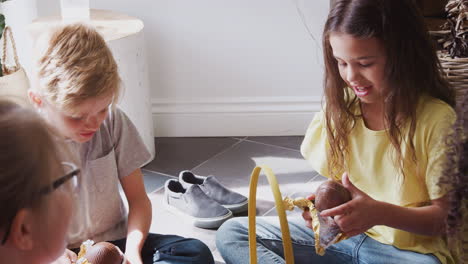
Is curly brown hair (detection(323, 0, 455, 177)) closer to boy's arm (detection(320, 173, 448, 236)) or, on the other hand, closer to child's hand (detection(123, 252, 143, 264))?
boy's arm (detection(320, 173, 448, 236))

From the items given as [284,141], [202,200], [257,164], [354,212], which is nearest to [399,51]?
[354,212]

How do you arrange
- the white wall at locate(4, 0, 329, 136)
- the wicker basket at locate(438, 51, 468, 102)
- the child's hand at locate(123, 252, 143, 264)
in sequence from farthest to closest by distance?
the white wall at locate(4, 0, 329, 136)
the wicker basket at locate(438, 51, 468, 102)
the child's hand at locate(123, 252, 143, 264)

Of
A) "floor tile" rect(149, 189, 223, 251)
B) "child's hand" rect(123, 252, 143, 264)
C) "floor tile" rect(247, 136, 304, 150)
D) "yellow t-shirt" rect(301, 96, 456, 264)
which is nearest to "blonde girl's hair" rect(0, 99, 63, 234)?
"child's hand" rect(123, 252, 143, 264)

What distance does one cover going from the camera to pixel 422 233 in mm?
1320

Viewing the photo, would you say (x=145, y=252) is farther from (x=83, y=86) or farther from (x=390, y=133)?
(x=390, y=133)

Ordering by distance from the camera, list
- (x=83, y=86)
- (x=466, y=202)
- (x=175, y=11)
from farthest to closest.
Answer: (x=175, y=11), (x=83, y=86), (x=466, y=202)

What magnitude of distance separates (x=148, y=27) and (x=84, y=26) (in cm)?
124

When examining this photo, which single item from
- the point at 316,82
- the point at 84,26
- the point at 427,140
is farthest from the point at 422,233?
the point at 316,82

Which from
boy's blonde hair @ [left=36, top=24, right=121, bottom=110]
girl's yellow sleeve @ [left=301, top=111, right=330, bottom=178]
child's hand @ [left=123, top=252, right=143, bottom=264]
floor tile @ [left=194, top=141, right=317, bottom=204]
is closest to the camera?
boy's blonde hair @ [left=36, top=24, right=121, bottom=110]

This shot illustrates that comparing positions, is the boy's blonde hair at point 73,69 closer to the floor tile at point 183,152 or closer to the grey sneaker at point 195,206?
the grey sneaker at point 195,206

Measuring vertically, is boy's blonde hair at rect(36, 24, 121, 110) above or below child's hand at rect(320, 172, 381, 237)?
above

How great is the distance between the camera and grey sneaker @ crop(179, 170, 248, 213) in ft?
6.81

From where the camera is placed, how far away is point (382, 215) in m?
1.26

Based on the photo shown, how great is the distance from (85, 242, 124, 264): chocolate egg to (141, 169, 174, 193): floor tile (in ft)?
3.01
